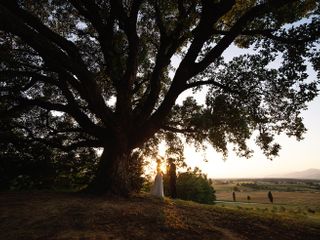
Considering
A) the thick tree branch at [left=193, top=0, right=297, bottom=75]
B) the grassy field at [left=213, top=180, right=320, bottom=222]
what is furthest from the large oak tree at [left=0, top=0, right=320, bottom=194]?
the grassy field at [left=213, top=180, right=320, bottom=222]

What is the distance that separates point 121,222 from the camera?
8.54 metres

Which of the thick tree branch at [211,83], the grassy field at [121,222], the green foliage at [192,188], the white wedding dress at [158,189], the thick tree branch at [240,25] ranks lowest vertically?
the grassy field at [121,222]

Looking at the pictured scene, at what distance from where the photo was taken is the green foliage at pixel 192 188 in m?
33.4

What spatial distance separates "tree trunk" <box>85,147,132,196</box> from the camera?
13500 millimetres

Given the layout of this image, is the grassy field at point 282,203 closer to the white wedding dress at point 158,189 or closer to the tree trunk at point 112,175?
the white wedding dress at point 158,189

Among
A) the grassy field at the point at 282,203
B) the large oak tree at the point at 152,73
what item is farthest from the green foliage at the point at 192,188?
the large oak tree at the point at 152,73

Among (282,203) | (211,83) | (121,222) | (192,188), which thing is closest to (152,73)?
(211,83)

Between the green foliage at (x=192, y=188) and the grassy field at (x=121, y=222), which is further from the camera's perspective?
the green foliage at (x=192, y=188)

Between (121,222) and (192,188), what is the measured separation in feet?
84.9

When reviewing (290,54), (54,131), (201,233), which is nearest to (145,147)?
(54,131)

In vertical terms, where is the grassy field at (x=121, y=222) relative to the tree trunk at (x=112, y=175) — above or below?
below

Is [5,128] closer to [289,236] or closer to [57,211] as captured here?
[57,211]

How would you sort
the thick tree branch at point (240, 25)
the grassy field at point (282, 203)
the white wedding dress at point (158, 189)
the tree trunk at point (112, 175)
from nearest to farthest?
1. the thick tree branch at point (240, 25)
2. the tree trunk at point (112, 175)
3. the white wedding dress at point (158, 189)
4. the grassy field at point (282, 203)

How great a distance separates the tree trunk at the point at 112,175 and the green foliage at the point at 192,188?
19.7 m
